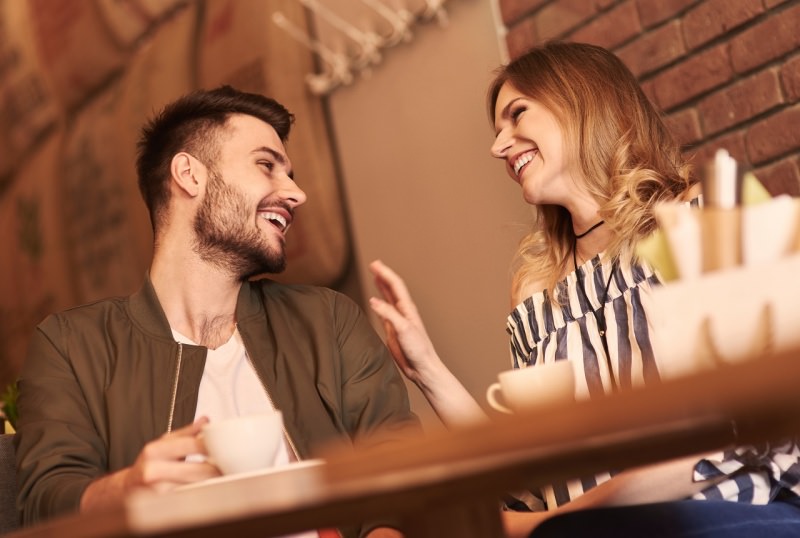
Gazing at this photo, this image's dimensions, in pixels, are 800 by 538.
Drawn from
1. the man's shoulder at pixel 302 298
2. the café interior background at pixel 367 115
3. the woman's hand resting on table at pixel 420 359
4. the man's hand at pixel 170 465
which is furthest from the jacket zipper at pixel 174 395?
the café interior background at pixel 367 115

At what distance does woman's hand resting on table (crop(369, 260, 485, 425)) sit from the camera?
147 centimetres

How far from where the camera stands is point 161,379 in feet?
5.18

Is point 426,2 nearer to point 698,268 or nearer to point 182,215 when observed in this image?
point 182,215

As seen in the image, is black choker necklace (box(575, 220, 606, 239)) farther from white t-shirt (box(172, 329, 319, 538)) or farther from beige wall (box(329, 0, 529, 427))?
white t-shirt (box(172, 329, 319, 538))

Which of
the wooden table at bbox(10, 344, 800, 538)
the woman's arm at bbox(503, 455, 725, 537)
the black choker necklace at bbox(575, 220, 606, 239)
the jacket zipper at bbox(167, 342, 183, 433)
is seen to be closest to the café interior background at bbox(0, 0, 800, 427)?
the black choker necklace at bbox(575, 220, 606, 239)

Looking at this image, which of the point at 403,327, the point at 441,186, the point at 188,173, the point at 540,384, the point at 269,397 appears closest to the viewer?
the point at 540,384

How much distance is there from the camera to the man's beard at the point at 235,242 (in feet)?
5.86

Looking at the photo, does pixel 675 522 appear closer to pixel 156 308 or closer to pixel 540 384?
pixel 540 384

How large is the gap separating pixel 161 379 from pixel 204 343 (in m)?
0.12

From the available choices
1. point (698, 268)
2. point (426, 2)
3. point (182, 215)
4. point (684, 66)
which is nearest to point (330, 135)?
point (426, 2)

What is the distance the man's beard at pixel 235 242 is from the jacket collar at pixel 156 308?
0.14 feet

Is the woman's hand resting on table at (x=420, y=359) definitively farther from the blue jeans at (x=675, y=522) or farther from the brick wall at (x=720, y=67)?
the brick wall at (x=720, y=67)

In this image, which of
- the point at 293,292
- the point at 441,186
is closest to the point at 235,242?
the point at 293,292

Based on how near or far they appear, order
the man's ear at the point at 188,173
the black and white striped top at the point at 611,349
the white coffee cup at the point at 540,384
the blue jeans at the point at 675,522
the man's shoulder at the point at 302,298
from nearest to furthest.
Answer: the white coffee cup at the point at 540,384
the blue jeans at the point at 675,522
the black and white striped top at the point at 611,349
the man's shoulder at the point at 302,298
the man's ear at the point at 188,173
